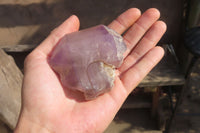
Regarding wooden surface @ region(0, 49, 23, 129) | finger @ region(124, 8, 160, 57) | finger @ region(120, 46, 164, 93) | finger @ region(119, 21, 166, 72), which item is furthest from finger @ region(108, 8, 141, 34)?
wooden surface @ region(0, 49, 23, 129)

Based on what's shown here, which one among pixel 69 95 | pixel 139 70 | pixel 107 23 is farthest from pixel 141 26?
pixel 69 95

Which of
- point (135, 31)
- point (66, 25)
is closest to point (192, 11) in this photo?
point (135, 31)

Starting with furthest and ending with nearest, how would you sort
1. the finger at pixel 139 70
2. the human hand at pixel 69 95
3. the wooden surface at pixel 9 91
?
the wooden surface at pixel 9 91 → the finger at pixel 139 70 → the human hand at pixel 69 95

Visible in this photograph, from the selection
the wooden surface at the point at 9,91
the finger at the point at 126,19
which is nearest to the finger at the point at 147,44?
the finger at the point at 126,19

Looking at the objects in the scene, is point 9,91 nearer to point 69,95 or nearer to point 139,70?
point 69,95

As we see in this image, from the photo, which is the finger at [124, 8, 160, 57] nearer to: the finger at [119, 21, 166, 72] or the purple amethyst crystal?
the finger at [119, 21, 166, 72]

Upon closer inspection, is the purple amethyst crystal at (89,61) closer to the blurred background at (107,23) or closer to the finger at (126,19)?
the finger at (126,19)

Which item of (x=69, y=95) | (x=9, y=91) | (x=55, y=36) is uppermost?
(x=55, y=36)

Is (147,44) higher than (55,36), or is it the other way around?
(55,36)
